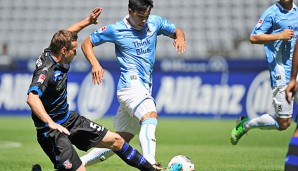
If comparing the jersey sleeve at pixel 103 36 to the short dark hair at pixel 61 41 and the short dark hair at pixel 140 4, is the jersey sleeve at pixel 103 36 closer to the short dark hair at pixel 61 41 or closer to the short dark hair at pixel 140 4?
the short dark hair at pixel 140 4

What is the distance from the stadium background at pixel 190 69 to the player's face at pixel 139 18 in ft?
30.6

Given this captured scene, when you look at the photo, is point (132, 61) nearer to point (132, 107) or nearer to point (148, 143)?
point (132, 107)

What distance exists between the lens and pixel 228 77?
1761 cm

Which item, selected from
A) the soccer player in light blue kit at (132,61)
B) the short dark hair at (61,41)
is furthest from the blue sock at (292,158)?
the short dark hair at (61,41)

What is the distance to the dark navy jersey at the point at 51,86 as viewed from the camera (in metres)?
6.70

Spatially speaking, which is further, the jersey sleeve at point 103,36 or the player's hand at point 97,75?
the jersey sleeve at point 103,36

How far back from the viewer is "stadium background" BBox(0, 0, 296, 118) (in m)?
17.5

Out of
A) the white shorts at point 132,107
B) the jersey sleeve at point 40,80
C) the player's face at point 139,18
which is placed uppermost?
the player's face at point 139,18

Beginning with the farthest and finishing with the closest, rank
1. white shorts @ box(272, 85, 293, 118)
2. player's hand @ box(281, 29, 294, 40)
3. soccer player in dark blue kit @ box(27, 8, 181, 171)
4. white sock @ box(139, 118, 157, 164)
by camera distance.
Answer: white shorts @ box(272, 85, 293, 118) < player's hand @ box(281, 29, 294, 40) < white sock @ box(139, 118, 157, 164) < soccer player in dark blue kit @ box(27, 8, 181, 171)

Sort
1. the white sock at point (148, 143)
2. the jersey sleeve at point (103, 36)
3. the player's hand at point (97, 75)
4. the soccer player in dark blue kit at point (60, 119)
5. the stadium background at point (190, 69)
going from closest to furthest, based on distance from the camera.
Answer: the soccer player in dark blue kit at point (60, 119), the white sock at point (148, 143), the player's hand at point (97, 75), the jersey sleeve at point (103, 36), the stadium background at point (190, 69)

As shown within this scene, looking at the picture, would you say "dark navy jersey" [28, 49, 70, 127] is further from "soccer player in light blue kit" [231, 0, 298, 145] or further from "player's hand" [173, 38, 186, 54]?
"soccer player in light blue kit" [231, 0, 298, 145]

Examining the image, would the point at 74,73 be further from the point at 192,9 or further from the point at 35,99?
the point at 35,99

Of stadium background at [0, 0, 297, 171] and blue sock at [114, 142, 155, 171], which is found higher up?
blue sock at [114, 142, 155, 171]

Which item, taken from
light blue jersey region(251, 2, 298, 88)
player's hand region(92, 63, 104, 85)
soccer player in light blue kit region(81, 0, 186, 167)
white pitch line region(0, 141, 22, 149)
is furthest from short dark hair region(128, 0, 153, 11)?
white pitch line region(0, 141, 22, 149)
